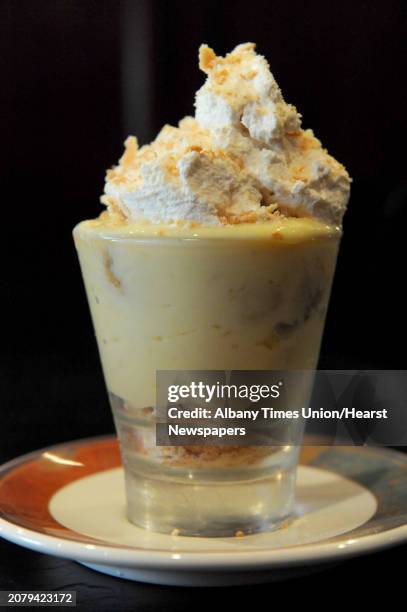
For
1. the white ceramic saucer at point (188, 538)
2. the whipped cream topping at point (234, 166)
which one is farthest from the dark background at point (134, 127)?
the whipped cream topping at point (234, 166)

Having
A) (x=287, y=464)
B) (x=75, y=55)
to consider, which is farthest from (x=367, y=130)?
(x=287, y=464)

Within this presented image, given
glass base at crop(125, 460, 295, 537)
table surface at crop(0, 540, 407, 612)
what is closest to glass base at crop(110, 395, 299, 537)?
glass base at crop(125, 460, 295, 537)

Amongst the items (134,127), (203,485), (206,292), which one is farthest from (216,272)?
(134,127)

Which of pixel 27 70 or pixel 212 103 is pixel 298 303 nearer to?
pixel 212 103

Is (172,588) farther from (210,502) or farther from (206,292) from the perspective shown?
(206,292)

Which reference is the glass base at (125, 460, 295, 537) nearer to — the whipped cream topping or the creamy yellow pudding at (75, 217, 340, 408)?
the creamy yellow pudding at (75, 217, 340, 408)

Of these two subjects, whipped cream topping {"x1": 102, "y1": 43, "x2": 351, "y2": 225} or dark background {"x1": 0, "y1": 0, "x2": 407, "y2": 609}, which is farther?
dark background {"x1": 0, "y1": 0, "x2": 407, "y2": 609}

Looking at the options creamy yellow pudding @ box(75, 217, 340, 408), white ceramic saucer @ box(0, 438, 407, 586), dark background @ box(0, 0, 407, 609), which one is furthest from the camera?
dark background @ box(0, 0, 407, 609)
